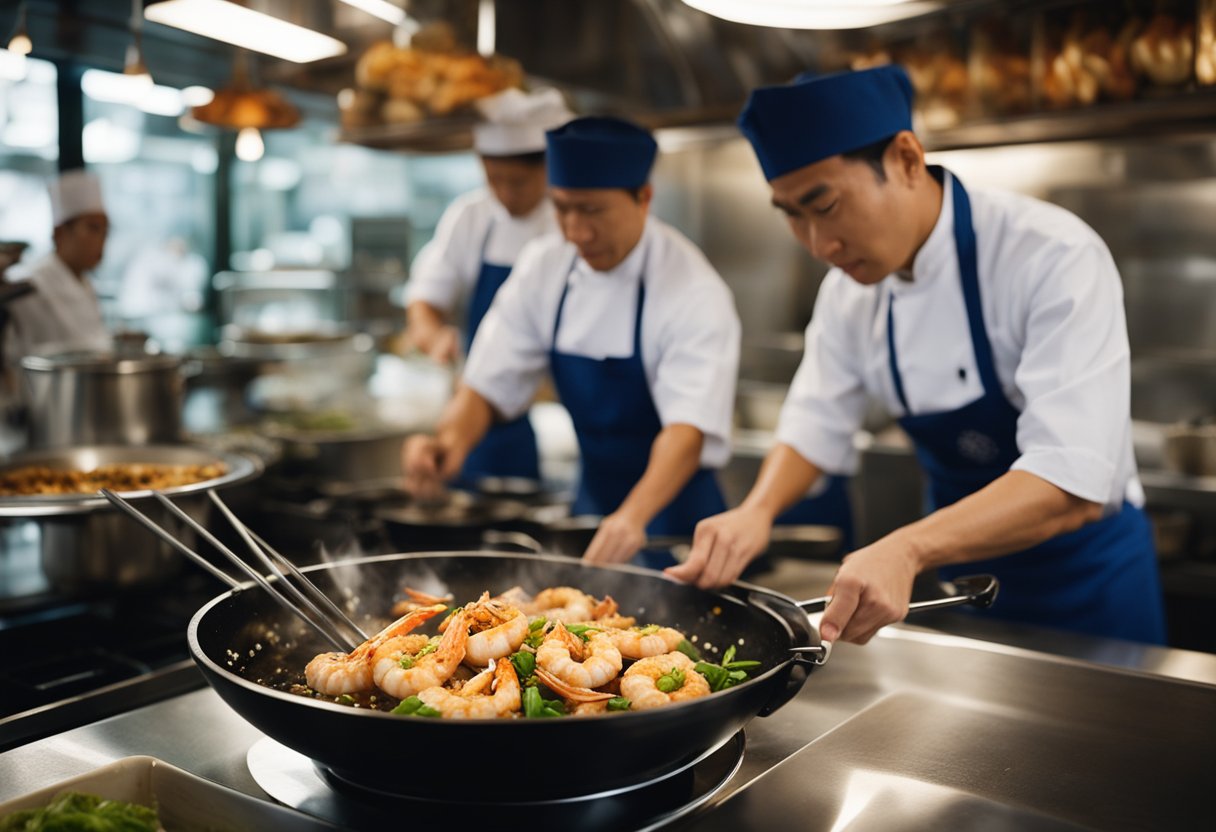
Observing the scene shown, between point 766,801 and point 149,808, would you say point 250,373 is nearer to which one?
point 149,808

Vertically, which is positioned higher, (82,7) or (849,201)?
(82,7)

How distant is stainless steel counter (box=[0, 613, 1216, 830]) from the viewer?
1168 millimetres

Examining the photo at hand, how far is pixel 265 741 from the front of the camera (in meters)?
1.32

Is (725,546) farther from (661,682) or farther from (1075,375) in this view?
(1075,375)

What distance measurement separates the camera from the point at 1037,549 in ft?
6.91

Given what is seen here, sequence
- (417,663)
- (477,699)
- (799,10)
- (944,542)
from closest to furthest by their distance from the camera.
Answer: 1. (477,699)
2. (417,663)
3. (944,542)
4. (799,10)

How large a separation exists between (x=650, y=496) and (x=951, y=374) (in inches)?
25.4

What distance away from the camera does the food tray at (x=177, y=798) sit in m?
1.08

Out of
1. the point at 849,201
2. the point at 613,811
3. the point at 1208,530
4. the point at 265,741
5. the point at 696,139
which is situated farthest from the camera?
the point at 696,139

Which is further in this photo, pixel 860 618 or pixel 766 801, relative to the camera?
pixel 860 618

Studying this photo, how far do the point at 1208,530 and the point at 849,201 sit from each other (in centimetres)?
223

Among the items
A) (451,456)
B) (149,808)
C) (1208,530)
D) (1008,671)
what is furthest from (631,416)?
(1208,530)

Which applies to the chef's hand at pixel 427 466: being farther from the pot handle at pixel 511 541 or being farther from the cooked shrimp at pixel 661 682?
the cooked shrimp at pixel 661 682

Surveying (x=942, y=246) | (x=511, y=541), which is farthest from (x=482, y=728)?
(x=942, y=246)
